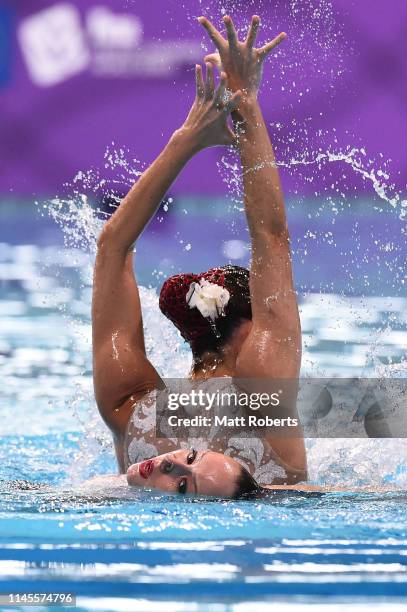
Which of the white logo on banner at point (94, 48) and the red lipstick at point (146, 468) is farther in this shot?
the white logo on banner at point (94, 48)

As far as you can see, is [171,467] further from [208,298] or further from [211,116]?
[211,116]

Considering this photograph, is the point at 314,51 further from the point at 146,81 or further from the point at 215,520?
the point at 215,520

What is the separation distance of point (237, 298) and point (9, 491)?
72 cm

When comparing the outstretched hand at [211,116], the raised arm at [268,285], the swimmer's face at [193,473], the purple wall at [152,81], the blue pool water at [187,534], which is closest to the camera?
the blue pool water at [187,534]

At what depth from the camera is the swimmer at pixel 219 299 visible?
2.35m

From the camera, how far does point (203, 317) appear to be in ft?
8.08

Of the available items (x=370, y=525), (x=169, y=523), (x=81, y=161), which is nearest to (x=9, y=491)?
(x=169, y=523)

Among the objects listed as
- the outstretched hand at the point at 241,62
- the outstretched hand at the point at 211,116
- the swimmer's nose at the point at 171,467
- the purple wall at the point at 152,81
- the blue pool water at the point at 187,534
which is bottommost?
the blue pool water at the point at 187,534

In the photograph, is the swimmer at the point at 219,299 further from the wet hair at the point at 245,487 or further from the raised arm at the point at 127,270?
the wet hair at the point at 245,487

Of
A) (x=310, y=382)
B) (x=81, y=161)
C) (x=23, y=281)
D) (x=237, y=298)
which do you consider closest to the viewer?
(x=237, y=298)

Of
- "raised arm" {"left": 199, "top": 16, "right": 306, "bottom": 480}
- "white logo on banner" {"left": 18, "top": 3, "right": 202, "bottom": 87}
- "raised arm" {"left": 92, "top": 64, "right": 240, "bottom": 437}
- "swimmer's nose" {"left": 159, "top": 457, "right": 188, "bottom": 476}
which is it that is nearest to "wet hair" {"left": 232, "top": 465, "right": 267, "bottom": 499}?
"swimmer's nose" {"left": 159, "top": 457, "right": 188, "bottom": 476}

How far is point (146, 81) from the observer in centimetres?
600

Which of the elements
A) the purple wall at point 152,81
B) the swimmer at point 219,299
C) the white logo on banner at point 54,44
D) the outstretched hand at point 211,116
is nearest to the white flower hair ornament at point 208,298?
the swimmer at point 219,299

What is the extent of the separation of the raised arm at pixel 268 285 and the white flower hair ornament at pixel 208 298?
0.34ft
